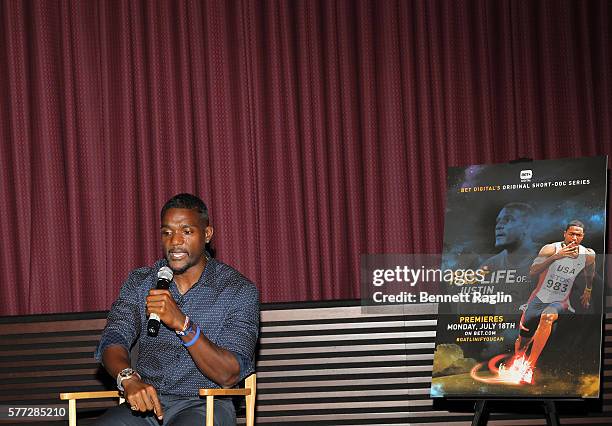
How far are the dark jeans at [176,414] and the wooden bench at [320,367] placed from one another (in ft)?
2.90

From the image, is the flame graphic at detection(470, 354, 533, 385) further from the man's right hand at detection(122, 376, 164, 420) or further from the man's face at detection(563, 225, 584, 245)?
the man's right hand at detection(122, 376, 164, 420)

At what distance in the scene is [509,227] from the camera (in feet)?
11.1

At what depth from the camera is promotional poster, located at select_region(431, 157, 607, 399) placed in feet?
10.4

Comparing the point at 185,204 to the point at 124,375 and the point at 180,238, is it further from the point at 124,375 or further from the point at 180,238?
the point at 124,375

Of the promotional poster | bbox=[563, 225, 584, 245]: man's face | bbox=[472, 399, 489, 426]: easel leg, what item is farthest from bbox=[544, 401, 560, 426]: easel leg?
bbox=[563, 225, 584, 245]: man's face

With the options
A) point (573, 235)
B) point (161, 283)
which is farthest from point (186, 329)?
point (573, 235)

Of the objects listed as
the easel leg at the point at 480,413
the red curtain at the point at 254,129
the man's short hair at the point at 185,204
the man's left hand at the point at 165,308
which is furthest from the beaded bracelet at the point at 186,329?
the red curtain at the point at 254,129

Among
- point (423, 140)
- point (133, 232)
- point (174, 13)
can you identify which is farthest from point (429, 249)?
point (174, 13)

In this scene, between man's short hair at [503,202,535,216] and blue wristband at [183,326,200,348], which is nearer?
blue wristband at [183,326,200,348]

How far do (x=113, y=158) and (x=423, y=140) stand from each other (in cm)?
159

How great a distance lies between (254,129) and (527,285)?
164 centimetres

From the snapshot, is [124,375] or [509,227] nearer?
[124,375]

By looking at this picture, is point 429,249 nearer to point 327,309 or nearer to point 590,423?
point 327,309

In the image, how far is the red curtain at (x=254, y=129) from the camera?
13.6 ft
